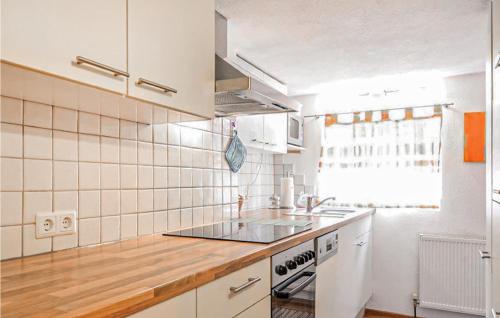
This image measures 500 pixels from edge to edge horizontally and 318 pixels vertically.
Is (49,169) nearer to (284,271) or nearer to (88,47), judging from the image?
(88,47)

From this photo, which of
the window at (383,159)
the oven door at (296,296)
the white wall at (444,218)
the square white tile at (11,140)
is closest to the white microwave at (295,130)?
the window at (383,159)

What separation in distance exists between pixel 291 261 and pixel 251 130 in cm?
127

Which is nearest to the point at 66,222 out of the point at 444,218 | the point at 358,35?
the point at 358,35

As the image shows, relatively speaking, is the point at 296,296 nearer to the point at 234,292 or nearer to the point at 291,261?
the point at 291,261

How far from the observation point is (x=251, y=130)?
8.93 ft

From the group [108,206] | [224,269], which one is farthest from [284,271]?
[108,206]

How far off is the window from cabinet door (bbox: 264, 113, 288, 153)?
2.27 ft

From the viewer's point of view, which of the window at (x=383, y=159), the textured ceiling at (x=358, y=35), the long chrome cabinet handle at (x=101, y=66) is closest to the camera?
the long chrome cabinet handle at (x=101, y=66)

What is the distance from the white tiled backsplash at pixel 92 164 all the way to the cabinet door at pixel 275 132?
2.90ft

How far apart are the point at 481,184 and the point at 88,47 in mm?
3346

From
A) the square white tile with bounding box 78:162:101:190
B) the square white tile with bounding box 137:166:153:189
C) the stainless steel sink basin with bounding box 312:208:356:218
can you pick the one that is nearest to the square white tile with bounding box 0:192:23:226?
the square white tile with bounding box 78:162:101:190

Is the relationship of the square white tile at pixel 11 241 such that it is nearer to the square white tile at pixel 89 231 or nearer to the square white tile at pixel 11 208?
the square white tile at pixel 11 208

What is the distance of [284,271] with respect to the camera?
5.27ft

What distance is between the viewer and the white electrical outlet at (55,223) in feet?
4.11
